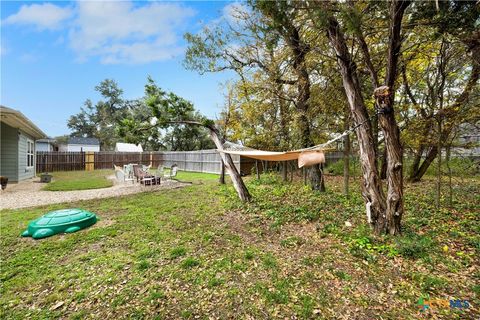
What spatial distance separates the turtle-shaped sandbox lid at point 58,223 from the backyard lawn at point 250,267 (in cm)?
15

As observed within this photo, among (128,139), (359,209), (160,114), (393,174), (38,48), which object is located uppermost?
(38,48)

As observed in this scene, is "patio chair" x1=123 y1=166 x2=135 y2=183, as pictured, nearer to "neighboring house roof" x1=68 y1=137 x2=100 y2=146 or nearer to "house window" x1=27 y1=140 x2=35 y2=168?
"house window" x1=27 y1=140 x2=35 y2=168

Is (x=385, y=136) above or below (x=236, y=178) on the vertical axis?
above

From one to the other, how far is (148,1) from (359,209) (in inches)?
256

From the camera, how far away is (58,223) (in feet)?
11.8

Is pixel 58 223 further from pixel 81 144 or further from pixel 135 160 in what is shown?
pixel 81 144

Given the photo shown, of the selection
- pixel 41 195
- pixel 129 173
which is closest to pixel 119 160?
pixel 129 173

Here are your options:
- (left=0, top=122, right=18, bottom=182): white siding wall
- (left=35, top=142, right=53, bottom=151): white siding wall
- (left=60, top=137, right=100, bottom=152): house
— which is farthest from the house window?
(left=60, top=137, right=100, bottom=152): house

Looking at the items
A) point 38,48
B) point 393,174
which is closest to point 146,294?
point 393,174

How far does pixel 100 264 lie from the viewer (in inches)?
104

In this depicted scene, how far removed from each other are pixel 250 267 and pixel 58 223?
11.1 ft

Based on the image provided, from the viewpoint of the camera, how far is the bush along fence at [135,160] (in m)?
12.2

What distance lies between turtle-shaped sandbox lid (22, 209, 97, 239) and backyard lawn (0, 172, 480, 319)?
0.15m

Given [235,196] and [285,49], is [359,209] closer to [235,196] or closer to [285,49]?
[235,196]
